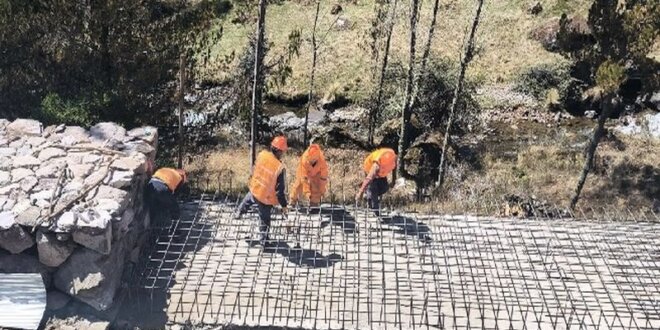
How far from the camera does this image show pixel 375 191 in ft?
38.2

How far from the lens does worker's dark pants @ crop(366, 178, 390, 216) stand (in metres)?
11.6

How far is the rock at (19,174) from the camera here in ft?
31.0

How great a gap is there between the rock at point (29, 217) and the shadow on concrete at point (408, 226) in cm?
505

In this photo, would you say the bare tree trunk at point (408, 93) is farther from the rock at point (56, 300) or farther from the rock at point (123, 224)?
the rock at point (56, 300)

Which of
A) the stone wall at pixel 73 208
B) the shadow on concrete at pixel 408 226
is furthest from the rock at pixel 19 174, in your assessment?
the shadow on concrete at pixel 408 226

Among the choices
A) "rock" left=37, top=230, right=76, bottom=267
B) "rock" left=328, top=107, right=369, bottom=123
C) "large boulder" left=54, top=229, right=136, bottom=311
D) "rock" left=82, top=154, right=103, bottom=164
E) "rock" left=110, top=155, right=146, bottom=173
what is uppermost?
"rock" left=110, top=155, right=146, bottom=173

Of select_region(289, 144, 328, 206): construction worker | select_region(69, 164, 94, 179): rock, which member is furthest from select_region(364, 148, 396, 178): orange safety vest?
select_region(69, 164, 94, 179): rock

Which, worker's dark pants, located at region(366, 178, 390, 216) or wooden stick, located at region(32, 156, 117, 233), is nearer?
wooden stick, located at region(32, 156, 117, 233)

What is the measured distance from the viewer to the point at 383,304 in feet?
30.6

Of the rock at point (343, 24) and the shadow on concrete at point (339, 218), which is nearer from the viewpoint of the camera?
the shadow on concrete at point (339, 218)

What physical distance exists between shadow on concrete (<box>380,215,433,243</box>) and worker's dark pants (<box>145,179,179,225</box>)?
3.15 m

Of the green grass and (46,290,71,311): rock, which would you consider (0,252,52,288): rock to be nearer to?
(46,290,71,311): rock

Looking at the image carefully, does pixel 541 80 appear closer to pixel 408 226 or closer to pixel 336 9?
pixel 336 9

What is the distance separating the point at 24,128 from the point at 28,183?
1.71 m
